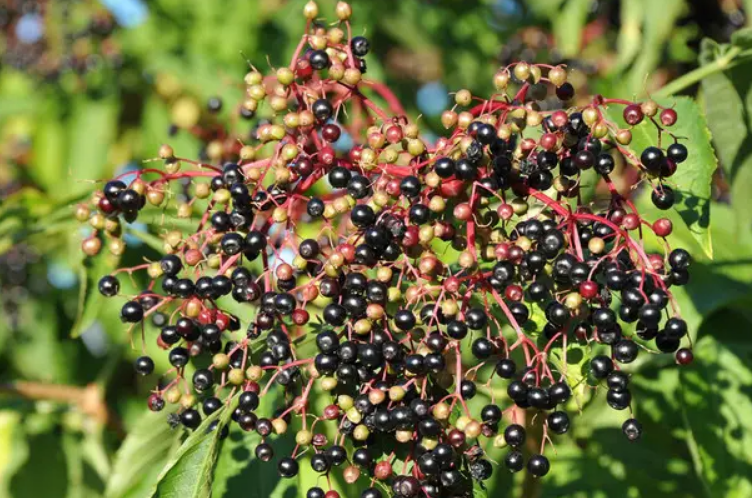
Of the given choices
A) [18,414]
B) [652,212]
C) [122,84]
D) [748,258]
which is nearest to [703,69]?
[652,212]

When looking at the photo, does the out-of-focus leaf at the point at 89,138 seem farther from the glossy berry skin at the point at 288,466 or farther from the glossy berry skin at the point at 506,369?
the glossy berry skin at the point at 506,369

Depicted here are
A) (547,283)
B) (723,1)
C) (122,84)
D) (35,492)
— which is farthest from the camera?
(122,84)

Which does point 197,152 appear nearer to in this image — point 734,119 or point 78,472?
point 78,472

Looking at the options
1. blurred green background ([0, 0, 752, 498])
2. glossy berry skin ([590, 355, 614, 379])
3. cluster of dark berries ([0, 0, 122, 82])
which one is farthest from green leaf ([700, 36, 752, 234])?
cluster of dark berries ([0, 0, 122, 82])

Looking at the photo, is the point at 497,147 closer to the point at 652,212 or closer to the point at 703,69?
the point at 652,212

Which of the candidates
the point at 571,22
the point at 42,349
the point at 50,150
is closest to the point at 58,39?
the point at 50,150

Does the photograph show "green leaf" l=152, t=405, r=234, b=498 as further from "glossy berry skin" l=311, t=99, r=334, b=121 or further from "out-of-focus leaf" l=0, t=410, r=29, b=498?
"out-of-focus leaf" l=0, t=410, r=29, b=498
